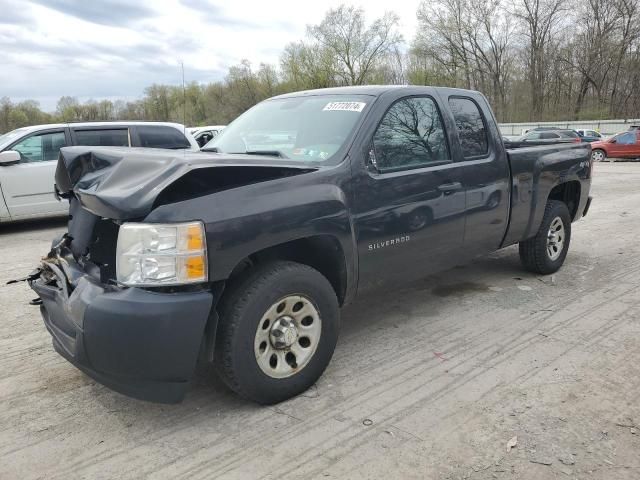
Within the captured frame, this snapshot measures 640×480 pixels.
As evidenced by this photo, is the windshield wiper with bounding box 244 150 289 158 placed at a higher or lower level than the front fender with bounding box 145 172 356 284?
higher

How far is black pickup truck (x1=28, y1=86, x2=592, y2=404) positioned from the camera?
2482mm

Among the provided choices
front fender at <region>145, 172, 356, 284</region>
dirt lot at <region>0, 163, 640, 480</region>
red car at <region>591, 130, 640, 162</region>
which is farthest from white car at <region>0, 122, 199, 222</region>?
red car at <region>591, 130, 640, 162</region>

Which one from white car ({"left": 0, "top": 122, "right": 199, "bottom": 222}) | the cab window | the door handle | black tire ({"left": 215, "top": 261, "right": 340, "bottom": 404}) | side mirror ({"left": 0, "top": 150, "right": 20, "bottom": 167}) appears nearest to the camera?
black tire ({"left": 215, "top": 261, "right": 340, "bottom": 404})

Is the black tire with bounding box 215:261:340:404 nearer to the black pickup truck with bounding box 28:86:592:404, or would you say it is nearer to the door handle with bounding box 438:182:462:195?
the black pickup truck with bounding box 28:86:592:404

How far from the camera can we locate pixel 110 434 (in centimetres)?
275

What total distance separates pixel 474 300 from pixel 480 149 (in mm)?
1411

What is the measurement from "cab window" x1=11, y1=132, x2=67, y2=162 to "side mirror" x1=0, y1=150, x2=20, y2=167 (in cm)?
23

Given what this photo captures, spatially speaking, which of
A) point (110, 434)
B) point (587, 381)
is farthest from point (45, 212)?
point (587, 381)

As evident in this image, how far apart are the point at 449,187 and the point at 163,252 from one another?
2.32 meters

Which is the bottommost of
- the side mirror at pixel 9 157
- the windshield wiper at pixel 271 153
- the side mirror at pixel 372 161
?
the side mirror at pixel 372 161

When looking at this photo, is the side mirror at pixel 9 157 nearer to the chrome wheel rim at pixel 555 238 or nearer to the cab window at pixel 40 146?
the cab window at pixel 40 146

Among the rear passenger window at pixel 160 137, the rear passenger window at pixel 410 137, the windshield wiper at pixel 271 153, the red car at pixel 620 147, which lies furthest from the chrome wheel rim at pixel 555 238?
the red car at pixel 620 147

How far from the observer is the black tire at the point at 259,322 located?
2.68m

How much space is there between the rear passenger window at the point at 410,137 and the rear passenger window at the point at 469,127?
0.87ft
